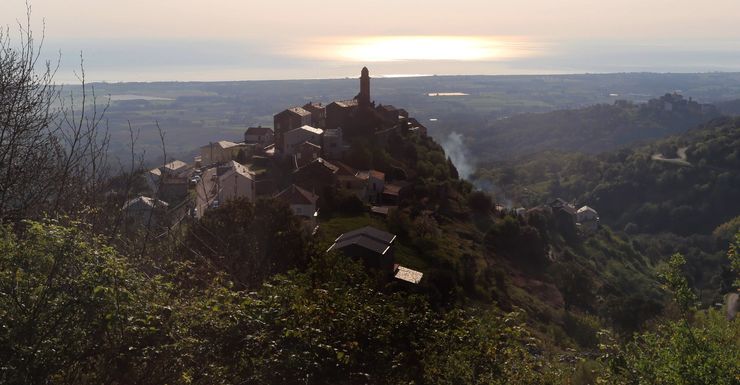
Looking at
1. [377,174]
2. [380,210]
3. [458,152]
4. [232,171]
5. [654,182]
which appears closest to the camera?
[232,171]

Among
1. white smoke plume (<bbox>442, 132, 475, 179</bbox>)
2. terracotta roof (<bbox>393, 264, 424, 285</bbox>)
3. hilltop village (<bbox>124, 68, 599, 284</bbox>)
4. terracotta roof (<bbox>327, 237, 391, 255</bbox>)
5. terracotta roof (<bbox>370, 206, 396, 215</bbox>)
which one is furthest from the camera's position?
white smoke plume (<bbox>442, 132, 475, 179</bbox>)

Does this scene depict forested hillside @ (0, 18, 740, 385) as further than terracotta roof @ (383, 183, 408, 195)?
No

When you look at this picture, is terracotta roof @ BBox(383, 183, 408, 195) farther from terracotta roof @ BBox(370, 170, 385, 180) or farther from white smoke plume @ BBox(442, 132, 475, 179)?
white smoke plume @ BBox(442, 132, 475, 179)

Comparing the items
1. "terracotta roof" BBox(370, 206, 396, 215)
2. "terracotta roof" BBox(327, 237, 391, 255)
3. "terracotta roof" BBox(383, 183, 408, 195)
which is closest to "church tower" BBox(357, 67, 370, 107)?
"terracotta roof" BBox(383, 183, 408, 195)

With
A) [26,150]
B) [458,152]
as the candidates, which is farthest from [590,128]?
[26,150]

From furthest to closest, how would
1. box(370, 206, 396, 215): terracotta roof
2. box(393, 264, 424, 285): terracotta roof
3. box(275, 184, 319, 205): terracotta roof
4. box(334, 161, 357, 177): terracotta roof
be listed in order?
1. box(334, 161, 357, 177): terracotta roof
2. box(370, 206, 396, 215): terracotta roof
3. box(275, 184, 319, 205): terracotta roof
4. box(393, 264, 424, 285): terracotta roof

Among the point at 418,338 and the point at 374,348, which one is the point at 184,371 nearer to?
the point at 374,348

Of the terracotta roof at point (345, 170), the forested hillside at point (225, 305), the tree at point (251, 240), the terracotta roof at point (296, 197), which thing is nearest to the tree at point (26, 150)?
the forested hillside at point (225, 305)

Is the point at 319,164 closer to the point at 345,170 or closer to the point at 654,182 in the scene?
the point at 345,170

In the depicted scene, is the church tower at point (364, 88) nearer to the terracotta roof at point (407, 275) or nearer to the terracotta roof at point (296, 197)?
the terracotta roof at point (296, 197)
